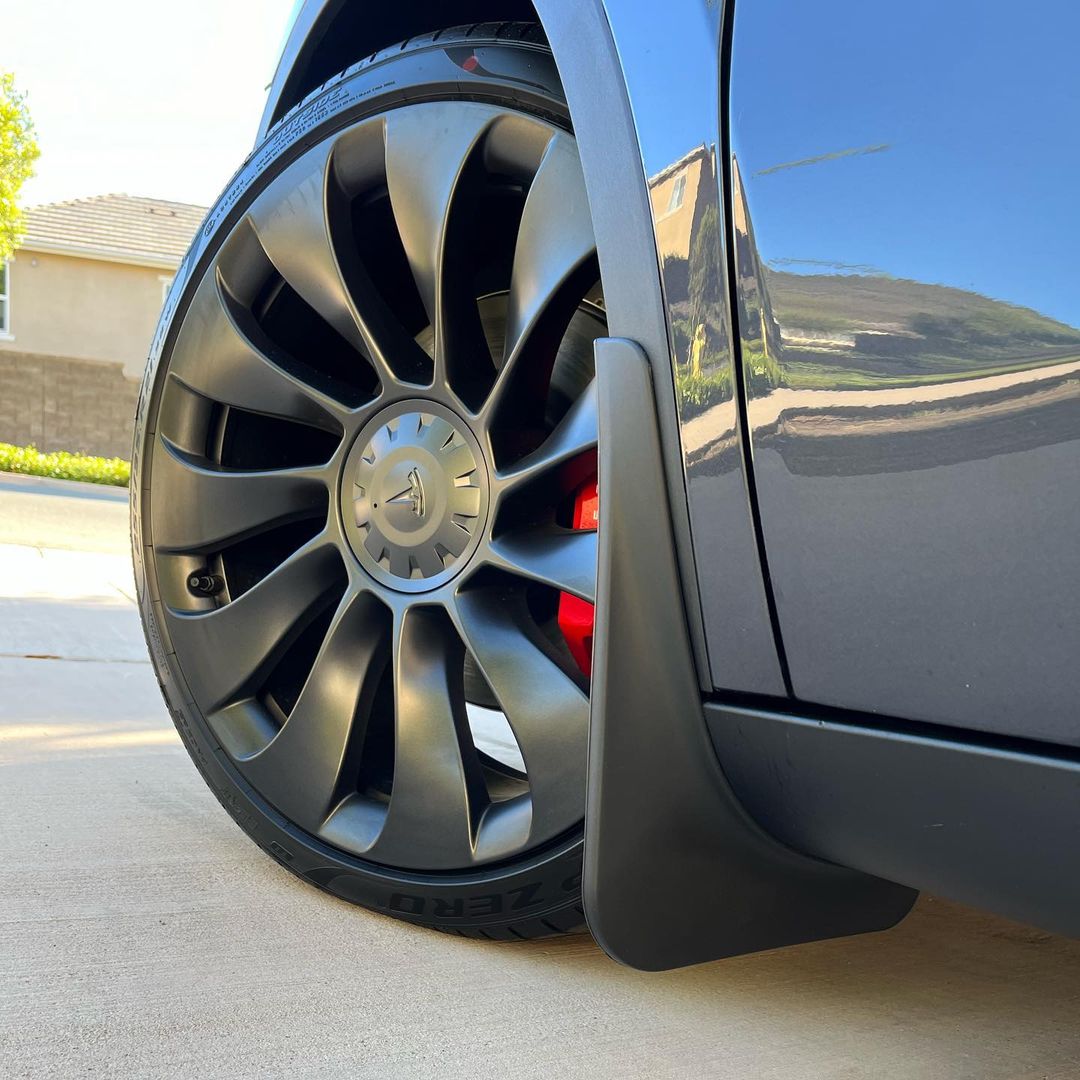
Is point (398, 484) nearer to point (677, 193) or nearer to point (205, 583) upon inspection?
point (205, 583)

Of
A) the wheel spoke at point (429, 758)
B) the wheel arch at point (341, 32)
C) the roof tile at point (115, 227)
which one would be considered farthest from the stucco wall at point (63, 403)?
the wheel spoke at point (429, 758)

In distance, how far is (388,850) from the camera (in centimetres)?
147

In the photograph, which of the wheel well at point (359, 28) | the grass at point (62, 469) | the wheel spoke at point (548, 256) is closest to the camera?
the wheel spoke at point (548, 256)

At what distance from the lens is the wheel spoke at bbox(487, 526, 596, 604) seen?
1.31 meters

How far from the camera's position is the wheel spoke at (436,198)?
4.65 ft

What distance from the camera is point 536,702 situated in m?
1.36

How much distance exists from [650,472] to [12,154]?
63.4ft

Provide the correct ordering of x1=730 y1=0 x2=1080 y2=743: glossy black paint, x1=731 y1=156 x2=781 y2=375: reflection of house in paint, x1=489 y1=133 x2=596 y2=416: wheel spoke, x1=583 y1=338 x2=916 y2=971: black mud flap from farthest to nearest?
1. x1=489 y1=133 x2=596 y2=416: wheel spoke
2. x1=583 y1=338 x2=916 y2=971: black mud flap
3. x1=731 y1=156 x2=781 y2=375: reflection of house in paint
4. x1=730 y1=0 x2=1080 y2=743: glossy black paint

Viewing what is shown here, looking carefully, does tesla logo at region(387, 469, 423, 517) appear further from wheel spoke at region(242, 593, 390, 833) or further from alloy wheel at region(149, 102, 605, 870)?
A: wheel spoke at region(242, 593, 390, 833)

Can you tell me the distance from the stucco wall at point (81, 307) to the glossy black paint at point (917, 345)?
2206 cm

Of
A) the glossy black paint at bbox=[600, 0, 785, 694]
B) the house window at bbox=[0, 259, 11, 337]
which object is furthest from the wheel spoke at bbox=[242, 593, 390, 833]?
the house window at bbox=[0, 259, 11, 337]

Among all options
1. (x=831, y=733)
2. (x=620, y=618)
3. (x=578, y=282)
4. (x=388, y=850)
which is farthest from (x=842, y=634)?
(x=388, y=850)

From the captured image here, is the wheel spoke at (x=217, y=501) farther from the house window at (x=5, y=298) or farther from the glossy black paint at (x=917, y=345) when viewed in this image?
the house window at (x=5, y=298)

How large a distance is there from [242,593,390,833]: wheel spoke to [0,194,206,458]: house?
2117cm
